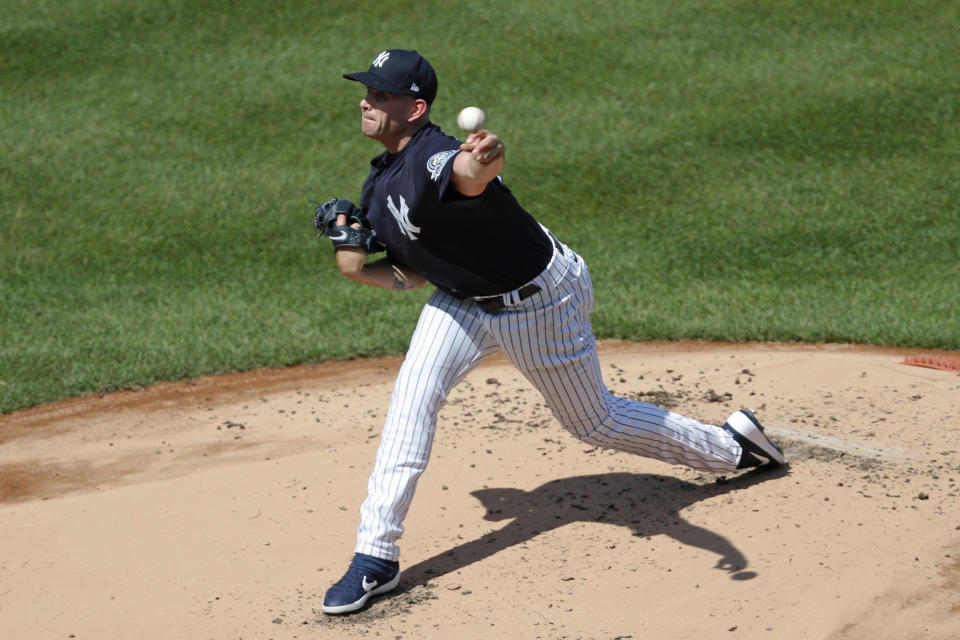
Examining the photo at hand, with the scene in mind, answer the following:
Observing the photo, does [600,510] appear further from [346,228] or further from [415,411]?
[346,228]

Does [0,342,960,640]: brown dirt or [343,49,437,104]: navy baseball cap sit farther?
[343,49,437,104]: navy baseball cap

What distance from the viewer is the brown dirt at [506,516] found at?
3.93m

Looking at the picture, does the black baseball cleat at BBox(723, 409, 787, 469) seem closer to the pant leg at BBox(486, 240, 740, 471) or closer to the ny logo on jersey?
the pant leg at BBox(486, 240, 740, 471)

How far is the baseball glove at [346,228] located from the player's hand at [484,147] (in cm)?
68

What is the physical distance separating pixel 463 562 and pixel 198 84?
342 inches

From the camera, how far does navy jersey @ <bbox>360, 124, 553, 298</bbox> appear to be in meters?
3.93

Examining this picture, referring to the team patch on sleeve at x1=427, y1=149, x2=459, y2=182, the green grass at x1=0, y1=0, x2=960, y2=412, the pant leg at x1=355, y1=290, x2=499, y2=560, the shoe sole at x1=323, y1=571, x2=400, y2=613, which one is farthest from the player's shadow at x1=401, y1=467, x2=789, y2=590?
the green grass at x1=0, y1=0, x2=960, y2=412

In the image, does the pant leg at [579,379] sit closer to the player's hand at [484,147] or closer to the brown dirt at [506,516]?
the brown dirt at [506,516]

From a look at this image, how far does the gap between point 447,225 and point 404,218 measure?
0.16 meters

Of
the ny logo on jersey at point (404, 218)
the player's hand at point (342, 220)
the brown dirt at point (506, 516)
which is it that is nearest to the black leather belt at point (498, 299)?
the ny logo on jersey at point (404, 218)

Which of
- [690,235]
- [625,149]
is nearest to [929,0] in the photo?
[625,149]

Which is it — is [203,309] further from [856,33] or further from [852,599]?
[856,33]

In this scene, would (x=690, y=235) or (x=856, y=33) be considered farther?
(x=856, y=33)

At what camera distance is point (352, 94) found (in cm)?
1173
